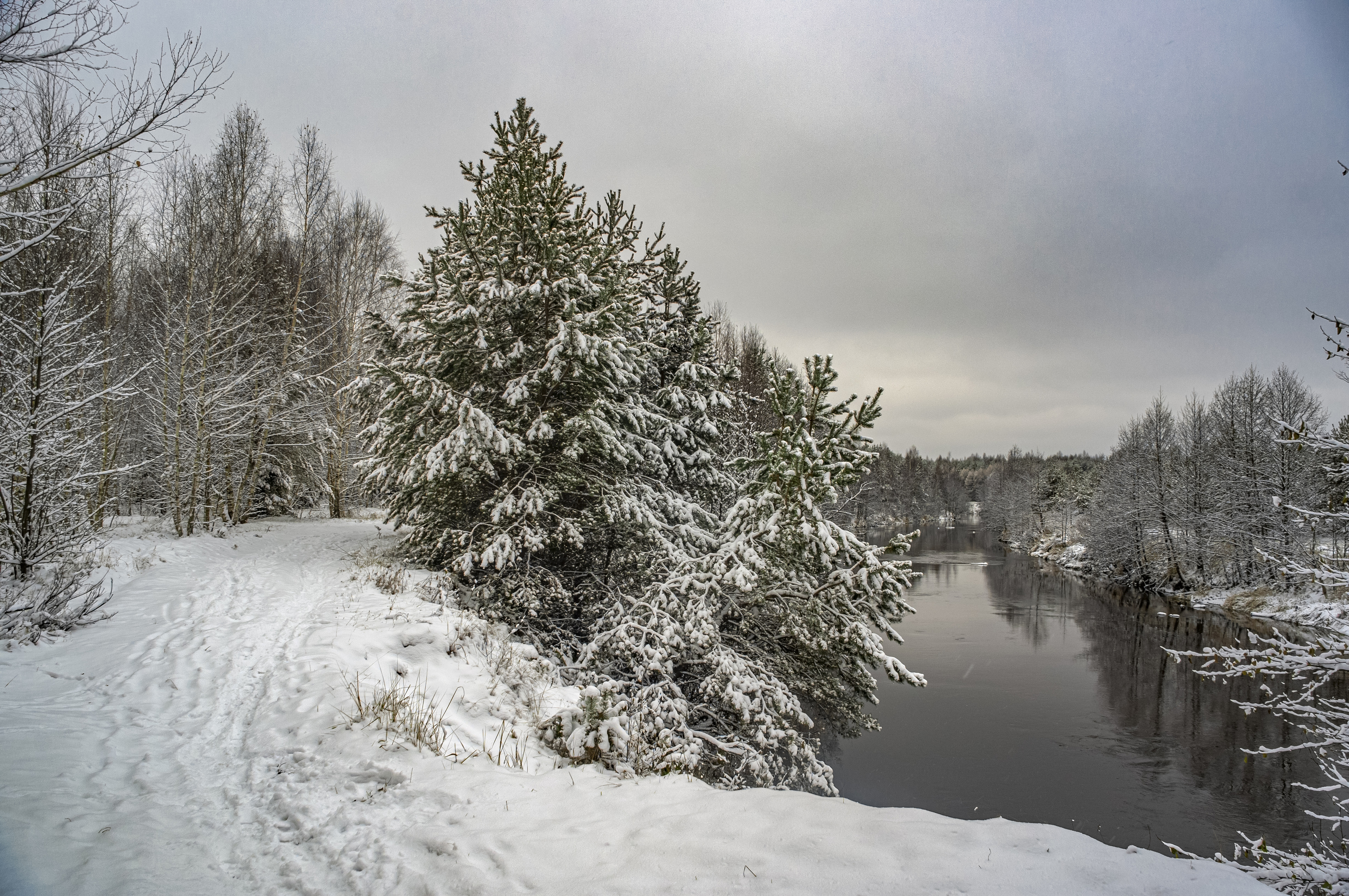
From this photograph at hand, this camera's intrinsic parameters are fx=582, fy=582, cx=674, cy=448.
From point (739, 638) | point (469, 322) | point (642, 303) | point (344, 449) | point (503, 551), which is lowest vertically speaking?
point (739, 638)

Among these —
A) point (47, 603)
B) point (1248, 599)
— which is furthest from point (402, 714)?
point (1248, 599)

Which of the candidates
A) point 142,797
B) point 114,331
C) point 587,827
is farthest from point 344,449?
point 587,827

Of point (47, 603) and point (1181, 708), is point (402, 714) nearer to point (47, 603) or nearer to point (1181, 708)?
point (47, 603)

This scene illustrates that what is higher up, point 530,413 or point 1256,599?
point 530,413

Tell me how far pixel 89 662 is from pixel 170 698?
4.56ft

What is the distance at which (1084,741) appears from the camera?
14.5 metres

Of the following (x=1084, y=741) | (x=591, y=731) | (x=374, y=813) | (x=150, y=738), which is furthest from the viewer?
(x=1084, y=741)

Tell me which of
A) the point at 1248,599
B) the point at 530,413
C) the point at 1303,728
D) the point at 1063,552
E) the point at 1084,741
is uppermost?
the point at 530,413

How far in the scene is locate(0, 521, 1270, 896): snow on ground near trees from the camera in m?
2.78

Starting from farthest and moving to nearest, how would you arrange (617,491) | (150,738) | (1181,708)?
1. (1181,708)
2. (617,491)
3. (150,738)

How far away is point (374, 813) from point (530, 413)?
6.78m

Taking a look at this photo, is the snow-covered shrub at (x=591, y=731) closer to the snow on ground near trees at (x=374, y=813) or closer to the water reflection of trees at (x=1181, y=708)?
the snow on ground near trees at (x=374, y=813)

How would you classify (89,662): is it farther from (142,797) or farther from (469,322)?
(469,322)

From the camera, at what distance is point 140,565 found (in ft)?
32.1
